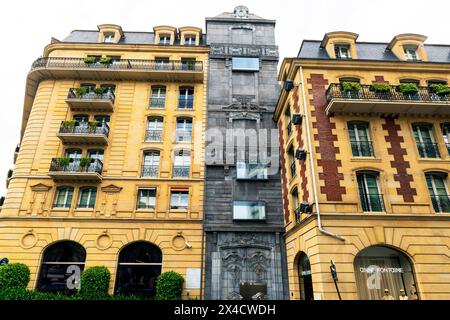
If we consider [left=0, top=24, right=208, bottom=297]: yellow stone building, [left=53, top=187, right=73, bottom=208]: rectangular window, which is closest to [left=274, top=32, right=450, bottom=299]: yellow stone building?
[left=0, top=24, right=208, bottom=297]: yellow stone building

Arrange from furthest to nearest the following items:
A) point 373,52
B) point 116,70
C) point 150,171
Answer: point 116,70 → point 150,171 → point 373,52

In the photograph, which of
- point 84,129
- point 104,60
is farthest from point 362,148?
point 104,60

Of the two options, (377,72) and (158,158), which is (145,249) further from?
(377,72)

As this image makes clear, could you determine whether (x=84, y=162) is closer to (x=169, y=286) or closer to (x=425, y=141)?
(x=169, y=286)

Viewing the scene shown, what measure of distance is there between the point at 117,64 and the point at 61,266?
15.6 meters

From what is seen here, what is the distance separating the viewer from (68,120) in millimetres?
20750

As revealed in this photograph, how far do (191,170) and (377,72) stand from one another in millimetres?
13731

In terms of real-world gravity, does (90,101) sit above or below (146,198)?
above

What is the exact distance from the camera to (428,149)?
15.2 m

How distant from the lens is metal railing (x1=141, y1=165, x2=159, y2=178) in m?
19.7

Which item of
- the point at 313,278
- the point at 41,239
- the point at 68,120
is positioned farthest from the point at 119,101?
the point at 313,278

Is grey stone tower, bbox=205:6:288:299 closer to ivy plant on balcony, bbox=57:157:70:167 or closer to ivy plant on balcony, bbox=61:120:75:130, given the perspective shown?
ivy plant on balcony, bbox=57:157:70:167

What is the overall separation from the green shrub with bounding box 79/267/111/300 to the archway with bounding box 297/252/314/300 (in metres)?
11.0

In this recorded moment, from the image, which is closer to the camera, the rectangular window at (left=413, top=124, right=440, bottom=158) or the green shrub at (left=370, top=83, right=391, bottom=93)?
the rectangular window at (left=413, top=124, right=440, bottom=158)
